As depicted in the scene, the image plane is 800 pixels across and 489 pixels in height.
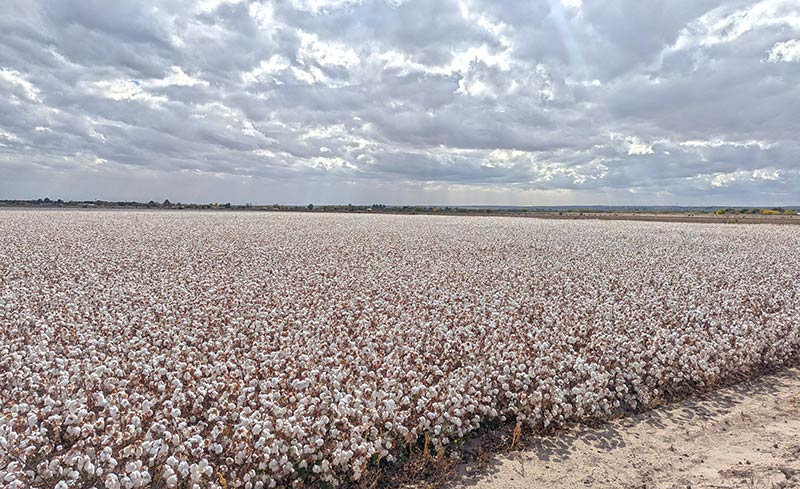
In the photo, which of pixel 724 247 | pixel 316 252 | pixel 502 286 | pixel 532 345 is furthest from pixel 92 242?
pixel 724 247

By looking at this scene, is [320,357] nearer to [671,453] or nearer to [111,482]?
[111,482]

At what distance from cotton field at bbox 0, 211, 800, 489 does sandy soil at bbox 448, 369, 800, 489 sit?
1.27 ft

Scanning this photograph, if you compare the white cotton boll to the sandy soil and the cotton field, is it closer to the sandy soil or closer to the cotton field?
the cotton field

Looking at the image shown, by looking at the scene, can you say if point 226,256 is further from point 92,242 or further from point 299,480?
point 299,480

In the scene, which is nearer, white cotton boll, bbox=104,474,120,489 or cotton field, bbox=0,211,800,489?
white cotton boll, bbox=104,474,120,489

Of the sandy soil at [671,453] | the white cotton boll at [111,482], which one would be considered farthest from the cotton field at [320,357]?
the sandy soil at [671,453]

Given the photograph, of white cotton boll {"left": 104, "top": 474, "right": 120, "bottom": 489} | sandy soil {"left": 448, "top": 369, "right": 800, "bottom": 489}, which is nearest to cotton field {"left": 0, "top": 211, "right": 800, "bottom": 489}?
white cotton boll {"left": 104, "top": 474, "right": 120, "bottom": 489}

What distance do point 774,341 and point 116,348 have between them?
11329 millimetres

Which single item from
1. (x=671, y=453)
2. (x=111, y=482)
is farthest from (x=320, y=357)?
(x=671, y=453)

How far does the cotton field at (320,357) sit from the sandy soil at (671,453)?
0.39 m

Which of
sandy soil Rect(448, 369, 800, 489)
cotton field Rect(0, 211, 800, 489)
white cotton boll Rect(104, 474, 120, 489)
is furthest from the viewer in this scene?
sandy soil Rect(448, 369, 800, 489)

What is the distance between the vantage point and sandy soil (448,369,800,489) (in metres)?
4.64

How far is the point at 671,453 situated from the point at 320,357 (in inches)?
182

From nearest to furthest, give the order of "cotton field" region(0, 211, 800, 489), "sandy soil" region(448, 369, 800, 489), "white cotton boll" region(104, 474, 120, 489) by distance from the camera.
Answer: "white cotton boll" region(104, 474, 120, 489) → "cotton field" region(0, 211, 800, 489) → "sandy soil" region(448, 369, 800, 489)
